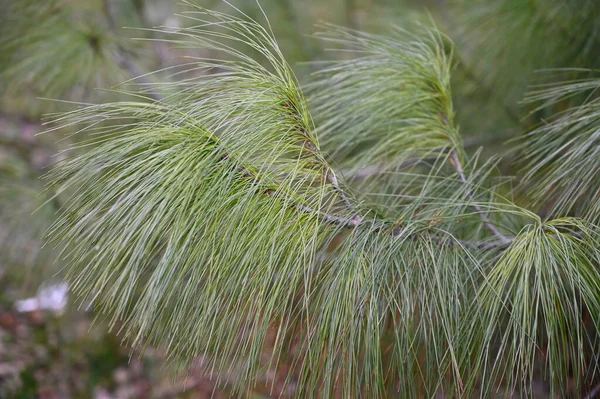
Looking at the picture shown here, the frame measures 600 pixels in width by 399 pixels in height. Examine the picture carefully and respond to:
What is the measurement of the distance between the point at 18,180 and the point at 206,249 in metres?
1.21

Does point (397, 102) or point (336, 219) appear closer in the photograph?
point (336, 219)

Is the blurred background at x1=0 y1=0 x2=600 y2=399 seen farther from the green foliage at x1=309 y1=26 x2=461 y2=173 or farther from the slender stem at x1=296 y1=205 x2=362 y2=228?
the slender stem at x1=296 y1=205 x2=362 y2=228

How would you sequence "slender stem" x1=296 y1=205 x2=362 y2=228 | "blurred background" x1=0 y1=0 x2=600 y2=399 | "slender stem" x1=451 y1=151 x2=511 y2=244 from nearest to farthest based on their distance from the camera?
"slender stem" x1=296 y1=205 x2=362 y2=228 < "slender stem" x1=451 y1=151 x2=511 y2=244 < "blurred background" x1=0 y1=0 x2=600 y2=399

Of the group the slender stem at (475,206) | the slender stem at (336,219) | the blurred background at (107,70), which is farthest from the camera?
the blurred background at (107,70)

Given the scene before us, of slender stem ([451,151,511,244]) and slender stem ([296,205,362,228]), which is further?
slender stem ([451,151,511,244])

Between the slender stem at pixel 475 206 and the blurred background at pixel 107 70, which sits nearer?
the slender stem at pixel 475 206

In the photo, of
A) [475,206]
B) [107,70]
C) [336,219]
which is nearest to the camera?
[336,219]

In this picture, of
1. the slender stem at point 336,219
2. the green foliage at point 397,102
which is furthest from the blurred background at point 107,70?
the slender stem at point 336,219

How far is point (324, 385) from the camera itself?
521mm

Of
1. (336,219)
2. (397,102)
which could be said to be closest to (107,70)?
(397,102)

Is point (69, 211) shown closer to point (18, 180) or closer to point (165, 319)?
point (165, 319)

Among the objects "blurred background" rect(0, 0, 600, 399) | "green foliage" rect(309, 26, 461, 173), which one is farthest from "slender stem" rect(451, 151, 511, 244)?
"blurred background" rect(0, 0, 600, 399)

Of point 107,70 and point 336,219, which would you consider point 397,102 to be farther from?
point 107,70

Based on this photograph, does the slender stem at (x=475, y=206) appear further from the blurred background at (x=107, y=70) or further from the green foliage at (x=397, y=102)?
the blurred background at (x=107, y=70)
